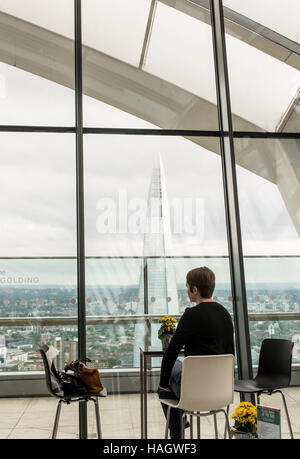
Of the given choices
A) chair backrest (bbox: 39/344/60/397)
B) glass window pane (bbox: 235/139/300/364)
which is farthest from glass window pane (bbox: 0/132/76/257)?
glass window pane (bbox: 235/139/300/364)

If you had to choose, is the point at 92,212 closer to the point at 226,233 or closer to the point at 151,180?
the point at 151,180

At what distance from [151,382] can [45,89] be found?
2.79 m

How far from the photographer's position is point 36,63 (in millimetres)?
4273

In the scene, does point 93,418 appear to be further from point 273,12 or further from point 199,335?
point 273,12

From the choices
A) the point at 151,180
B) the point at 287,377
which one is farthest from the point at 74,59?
the point at 287,377

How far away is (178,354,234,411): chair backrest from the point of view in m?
2.66

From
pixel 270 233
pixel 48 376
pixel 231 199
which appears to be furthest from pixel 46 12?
pixel 48 376

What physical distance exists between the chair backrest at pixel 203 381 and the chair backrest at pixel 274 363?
28.7 inches

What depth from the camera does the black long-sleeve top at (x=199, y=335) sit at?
2814 mm

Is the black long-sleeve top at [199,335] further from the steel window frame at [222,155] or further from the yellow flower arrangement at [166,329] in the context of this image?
the steel window frame at [222,155]

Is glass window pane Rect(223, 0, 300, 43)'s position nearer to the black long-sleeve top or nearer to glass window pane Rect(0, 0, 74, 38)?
glass window pane Rect(0, 0, 74, 38)

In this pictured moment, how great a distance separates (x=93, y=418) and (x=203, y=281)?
5.16 ft

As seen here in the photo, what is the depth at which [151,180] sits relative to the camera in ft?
13.6

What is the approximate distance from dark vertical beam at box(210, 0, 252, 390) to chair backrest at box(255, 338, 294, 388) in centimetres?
31
